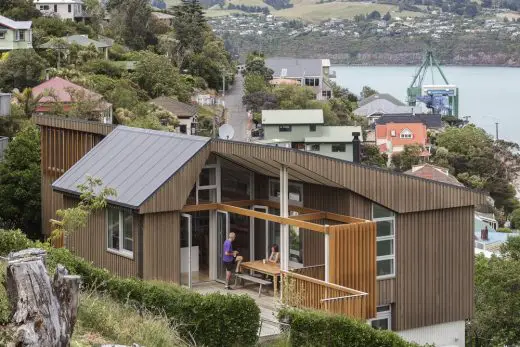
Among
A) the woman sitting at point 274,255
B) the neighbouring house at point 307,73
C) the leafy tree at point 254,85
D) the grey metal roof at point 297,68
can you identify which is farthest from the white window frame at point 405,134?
the woman sitting at point 274,255

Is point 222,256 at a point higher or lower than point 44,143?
lower

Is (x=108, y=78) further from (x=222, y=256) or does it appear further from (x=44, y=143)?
(x=222, y=256)

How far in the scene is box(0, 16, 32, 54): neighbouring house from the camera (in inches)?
2376

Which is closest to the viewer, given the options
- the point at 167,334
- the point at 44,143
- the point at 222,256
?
the point at 167,334

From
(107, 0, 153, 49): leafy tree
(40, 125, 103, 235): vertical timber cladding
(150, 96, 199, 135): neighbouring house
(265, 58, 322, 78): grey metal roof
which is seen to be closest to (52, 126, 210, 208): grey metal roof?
(40, 125, 103, 235): vertical timber cladding

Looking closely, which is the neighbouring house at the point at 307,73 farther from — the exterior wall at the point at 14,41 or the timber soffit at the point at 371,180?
the timber soffit at the point at 371,180

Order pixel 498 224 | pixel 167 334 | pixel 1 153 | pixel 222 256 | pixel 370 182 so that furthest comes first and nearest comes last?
pixel 498 224
pixel 1 153
pixel 222 256
pixel 370 182
pixel 167 334

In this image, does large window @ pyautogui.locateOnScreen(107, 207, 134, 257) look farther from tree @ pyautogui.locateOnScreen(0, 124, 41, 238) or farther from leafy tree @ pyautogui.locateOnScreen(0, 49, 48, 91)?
leafy tree @ pyautogui.locateOnScreen(0, 49, 48, 91)

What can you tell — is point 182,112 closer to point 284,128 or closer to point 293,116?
point 284,128

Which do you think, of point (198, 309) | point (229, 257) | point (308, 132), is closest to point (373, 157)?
point (308, 132)

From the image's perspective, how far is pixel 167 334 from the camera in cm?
1173

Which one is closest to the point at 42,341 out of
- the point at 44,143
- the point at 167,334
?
the point at 167,334

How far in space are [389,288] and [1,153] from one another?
1657cm

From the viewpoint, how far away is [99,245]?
18453 mm
